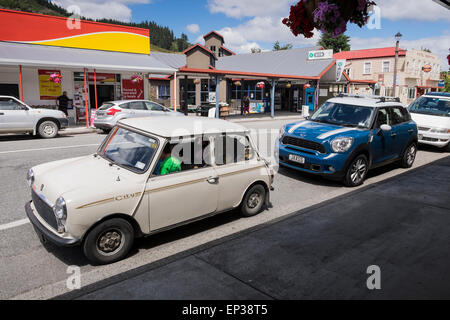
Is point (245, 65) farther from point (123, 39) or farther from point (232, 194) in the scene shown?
point (232, 194)

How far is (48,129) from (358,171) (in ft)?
39.0

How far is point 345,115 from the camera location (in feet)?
27.0

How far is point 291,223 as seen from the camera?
17.3 ft

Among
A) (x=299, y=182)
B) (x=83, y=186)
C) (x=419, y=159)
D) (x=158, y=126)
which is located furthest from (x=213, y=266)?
(x=419, y=159)

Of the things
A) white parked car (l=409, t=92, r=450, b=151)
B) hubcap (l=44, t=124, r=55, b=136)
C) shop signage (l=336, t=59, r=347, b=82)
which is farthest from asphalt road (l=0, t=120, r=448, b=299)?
shop signage (l=336, t=59, r=347, b=82)

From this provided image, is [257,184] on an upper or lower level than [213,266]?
upper

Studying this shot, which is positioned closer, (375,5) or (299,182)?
(375,5)

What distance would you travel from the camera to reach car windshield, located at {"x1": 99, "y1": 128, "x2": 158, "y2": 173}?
14.2 feet

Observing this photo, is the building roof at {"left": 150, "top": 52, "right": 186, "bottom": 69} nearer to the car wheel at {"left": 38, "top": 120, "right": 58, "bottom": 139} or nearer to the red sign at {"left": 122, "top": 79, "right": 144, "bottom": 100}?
the red sign at {"left": 122, "top": 79, "right": 144, "bottom": 100}

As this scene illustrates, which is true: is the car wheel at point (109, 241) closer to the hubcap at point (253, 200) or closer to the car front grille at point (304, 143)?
the hubcap at point (253, 200)

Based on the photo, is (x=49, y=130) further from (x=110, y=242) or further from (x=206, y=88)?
(x=206, y=88)

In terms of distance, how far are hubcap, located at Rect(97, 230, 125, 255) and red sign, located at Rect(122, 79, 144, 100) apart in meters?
18.5

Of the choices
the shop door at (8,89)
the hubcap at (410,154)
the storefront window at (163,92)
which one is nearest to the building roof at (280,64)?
the storefront window at (163,92)

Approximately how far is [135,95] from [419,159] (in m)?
16.7
